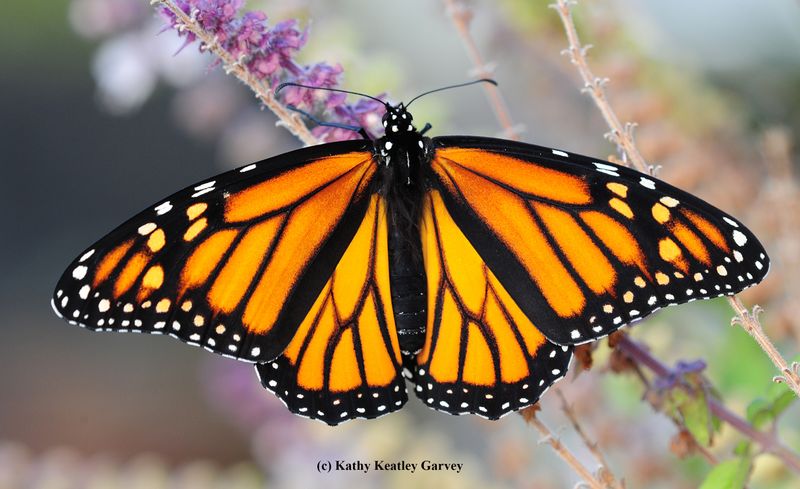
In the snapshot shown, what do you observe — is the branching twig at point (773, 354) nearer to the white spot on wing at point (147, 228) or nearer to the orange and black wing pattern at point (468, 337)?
the orange and black wing pattern at point (468, 337)

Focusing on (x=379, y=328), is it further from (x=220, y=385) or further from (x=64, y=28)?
(x=64, y=28)

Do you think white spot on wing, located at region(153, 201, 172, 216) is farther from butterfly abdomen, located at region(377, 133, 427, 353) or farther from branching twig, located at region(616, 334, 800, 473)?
branching twig, located at region(616, 334, 800, 473)

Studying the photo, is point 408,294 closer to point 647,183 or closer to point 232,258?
point 232,258

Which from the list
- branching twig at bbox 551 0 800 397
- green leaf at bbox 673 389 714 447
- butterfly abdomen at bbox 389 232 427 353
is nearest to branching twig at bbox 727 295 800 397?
branching twig at bbox 551 0 800 397

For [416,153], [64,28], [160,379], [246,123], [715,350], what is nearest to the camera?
[416,153]

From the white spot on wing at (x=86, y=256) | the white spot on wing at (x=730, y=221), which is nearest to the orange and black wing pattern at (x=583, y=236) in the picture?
the white spot on wing at (x=730, y=221)

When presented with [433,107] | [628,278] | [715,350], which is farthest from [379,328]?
[715,350]
